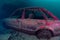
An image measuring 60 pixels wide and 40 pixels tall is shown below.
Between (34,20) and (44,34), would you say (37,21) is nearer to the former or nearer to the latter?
(34,20)

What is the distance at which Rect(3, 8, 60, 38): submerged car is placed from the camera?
615 cm

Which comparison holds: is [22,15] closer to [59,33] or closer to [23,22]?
[23,22]

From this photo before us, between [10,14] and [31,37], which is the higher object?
[10,14]

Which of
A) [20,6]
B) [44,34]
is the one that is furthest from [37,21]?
[20,6]

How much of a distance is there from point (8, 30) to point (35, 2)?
81 centimetres

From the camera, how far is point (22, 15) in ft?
20.2

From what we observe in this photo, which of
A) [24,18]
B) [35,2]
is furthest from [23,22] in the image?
[35,2]

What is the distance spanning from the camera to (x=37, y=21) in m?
6.16

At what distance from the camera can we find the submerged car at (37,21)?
6.15m

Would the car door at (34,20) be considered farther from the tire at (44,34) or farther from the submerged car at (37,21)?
the tire at (44,34)

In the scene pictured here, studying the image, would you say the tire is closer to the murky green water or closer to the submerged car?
the submerged car

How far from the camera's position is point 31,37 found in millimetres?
6227

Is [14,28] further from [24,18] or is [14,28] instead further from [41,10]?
[41,10]

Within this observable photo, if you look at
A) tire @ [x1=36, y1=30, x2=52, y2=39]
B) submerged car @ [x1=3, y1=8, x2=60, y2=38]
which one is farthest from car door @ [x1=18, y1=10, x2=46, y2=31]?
tire @ [x1=36, y1=30, x2=52, y2=39]
